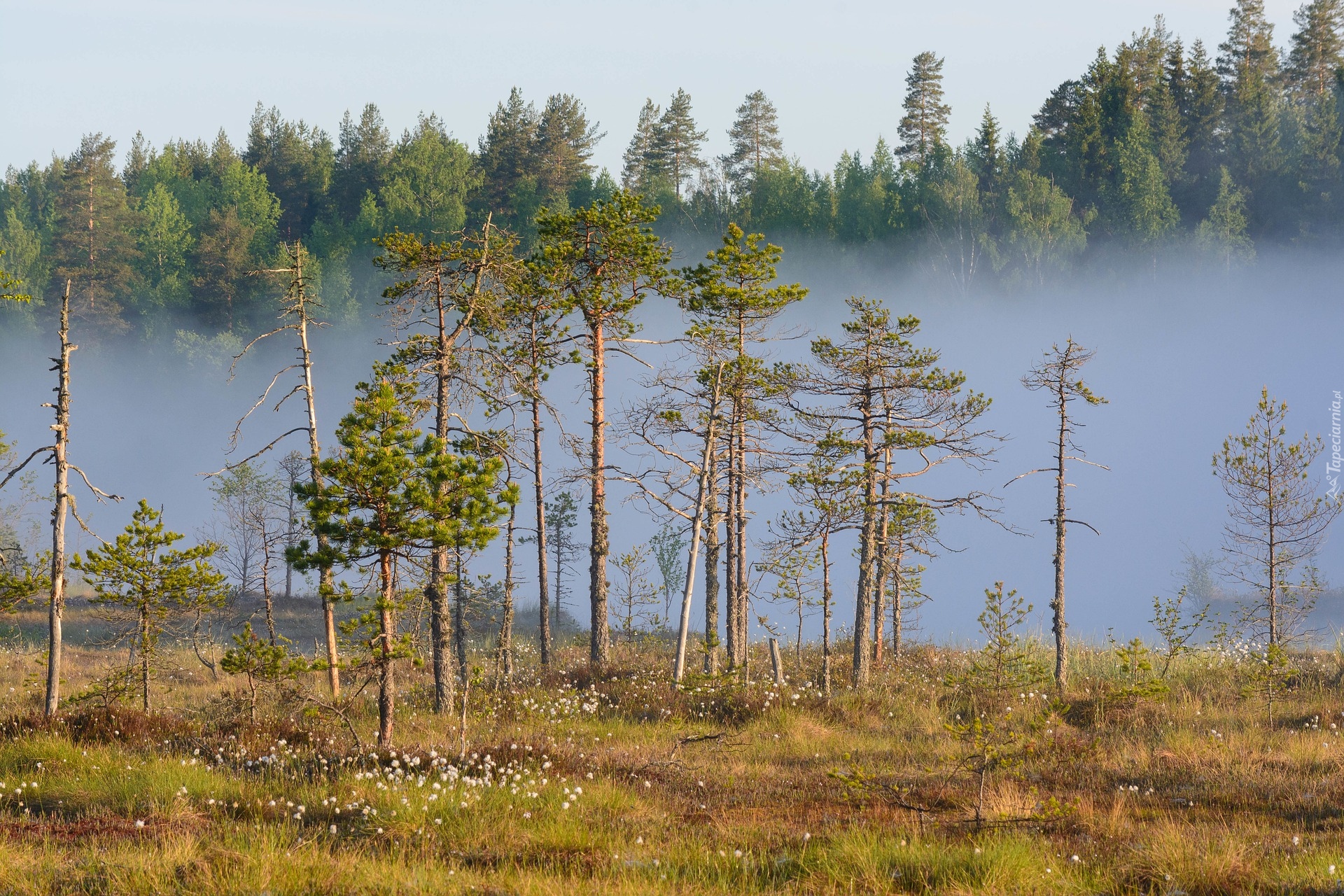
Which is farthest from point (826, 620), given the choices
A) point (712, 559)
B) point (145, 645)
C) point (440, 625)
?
point (145, 645)

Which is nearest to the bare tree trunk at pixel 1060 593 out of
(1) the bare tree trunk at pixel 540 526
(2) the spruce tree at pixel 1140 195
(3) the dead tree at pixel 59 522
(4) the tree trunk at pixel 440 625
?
(1) the bare tree trunk at pixel 540 526

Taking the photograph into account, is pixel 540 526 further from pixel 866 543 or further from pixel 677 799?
pixel 677 799

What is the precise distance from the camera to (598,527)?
22.2m

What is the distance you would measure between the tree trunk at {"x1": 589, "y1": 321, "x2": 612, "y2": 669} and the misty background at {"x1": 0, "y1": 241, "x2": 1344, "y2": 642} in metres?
44.2

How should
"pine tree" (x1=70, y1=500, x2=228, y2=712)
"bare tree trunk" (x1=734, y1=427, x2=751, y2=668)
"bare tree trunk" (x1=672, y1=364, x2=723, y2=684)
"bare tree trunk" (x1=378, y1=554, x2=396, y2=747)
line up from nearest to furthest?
1. "bare tree trunk" (x1=378, y1=554, x2=396, y2=747)
2. "pine tree" (x1=70, y1=500, x2=228, y2=712)
3. "bare tree trunk" (x1=672, y1=364, x2=723, y2=684)
4. "bare tree trunk" (x1=734, y1=427, x2=751, y2=668)

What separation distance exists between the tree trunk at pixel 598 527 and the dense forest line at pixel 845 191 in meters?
44.1

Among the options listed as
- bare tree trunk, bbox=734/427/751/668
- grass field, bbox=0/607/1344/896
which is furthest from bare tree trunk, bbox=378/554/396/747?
bare tree trunk, bbox=734/427/751/668

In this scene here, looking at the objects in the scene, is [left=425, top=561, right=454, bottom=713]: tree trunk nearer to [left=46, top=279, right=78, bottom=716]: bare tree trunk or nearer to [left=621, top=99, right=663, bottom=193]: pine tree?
[left=46, top=279, right=78, bottom=716]: bare tree trunk

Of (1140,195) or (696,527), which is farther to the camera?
(1140,195)

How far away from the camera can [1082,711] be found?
17.7 metres

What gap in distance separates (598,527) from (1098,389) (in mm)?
65984

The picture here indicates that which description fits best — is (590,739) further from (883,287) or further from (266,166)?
(266,166)

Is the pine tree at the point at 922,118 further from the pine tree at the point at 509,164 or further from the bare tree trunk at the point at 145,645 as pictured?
the bare tree trunk at the point at 145,645

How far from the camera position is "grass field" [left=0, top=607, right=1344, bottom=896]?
26.2 ft
